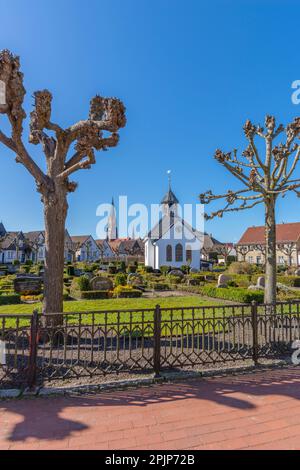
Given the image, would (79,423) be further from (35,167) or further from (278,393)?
(35,167)

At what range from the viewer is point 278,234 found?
52.7m

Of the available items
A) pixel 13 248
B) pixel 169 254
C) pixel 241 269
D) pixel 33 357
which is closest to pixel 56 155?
pixel 33 357

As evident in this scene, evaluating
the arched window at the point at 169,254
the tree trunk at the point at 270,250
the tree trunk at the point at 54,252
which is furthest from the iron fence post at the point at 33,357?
the arched window at the point at 169,254

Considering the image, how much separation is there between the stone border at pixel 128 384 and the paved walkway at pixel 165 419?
0.16 m

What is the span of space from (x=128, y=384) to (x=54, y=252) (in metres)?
3.83

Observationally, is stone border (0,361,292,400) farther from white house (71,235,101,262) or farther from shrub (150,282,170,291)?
white house (71,235,101,262)

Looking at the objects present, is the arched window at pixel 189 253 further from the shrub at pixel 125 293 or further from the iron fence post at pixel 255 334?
the iron fence post at pixel 255 334

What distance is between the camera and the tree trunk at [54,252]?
7477 millimetres

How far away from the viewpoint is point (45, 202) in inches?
303

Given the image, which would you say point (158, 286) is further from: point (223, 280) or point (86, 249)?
point (86, 249)

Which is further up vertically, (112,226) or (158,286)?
(112,226)

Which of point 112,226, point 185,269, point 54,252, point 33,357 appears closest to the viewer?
point 33,357

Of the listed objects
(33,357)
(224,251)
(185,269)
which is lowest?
(33,357)

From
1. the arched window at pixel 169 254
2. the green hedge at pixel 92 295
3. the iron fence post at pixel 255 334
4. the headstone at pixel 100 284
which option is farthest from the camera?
the arched window at pixel 169 254
